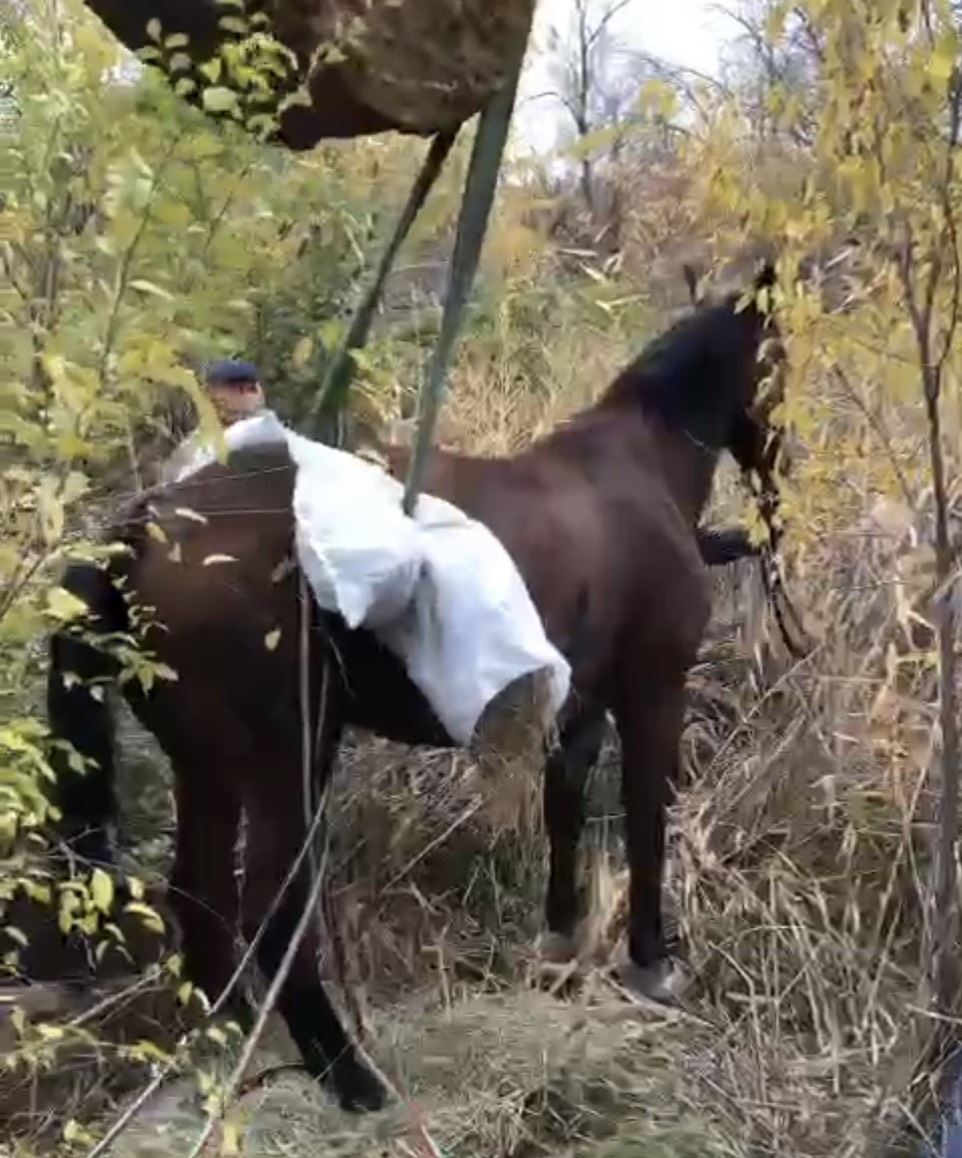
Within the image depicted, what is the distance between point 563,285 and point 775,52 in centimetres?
493

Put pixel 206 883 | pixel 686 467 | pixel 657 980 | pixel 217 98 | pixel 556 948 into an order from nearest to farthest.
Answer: pixel 217 98, pixel 206 883, pixel 657 980, pixel 556 948, pixel 686 467

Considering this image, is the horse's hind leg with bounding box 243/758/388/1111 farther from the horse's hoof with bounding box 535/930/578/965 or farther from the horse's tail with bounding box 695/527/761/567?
the horse's tail with bounding box 695/527/761/567

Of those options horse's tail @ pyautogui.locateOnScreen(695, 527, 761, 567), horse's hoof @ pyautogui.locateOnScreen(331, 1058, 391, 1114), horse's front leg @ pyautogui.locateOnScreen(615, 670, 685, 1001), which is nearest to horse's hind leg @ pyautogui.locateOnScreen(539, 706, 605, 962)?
horse's front leg @ pyautogui.locateOnScreen(615, 670, 685, 1001)

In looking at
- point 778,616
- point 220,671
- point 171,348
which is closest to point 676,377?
point 778,616

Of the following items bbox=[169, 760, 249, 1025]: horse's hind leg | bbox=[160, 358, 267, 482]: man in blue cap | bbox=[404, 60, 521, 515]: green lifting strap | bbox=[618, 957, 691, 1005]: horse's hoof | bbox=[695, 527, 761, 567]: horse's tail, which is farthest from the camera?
bbox=[695, 527, 761, 567]: horse's tail

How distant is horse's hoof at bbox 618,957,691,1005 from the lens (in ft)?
14.5

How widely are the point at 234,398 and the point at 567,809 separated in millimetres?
1438

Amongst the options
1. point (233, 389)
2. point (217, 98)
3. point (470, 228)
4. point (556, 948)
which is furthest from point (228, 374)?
point (217, 98)

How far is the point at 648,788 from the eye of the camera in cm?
488

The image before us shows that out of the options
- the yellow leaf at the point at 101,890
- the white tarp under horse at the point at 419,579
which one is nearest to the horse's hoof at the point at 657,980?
the white tarp under horse at the point at 419,579

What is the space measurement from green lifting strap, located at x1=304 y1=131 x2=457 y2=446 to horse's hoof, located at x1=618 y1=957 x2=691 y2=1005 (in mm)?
1562

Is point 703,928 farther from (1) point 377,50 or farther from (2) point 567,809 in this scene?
(1) point 377,50

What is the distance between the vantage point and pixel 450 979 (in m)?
4.71

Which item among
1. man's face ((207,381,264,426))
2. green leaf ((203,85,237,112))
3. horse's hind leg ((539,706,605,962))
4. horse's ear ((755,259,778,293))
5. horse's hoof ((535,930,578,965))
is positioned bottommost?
horse's hoof ((535,930,578,965))
